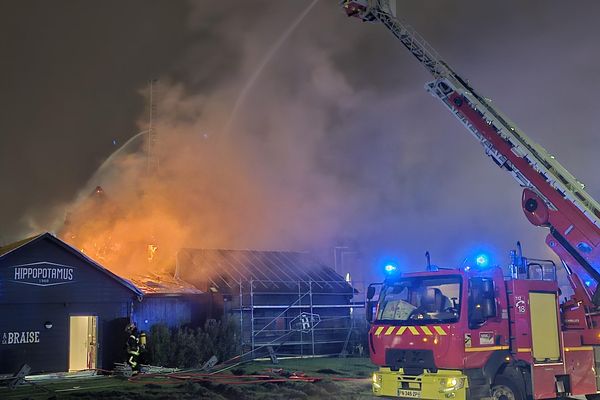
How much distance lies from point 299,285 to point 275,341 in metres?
2.74

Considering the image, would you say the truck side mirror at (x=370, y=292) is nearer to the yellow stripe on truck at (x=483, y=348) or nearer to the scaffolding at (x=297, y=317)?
the yellow stripe on truck at (x=483, y=348)

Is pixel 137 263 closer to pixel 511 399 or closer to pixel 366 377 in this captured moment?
pixel 366 377

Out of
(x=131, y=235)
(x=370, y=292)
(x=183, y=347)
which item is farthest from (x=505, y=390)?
(x=131, y=235)

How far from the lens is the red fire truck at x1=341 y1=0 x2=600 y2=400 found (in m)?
10.5

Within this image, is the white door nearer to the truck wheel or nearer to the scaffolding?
the scaffolding

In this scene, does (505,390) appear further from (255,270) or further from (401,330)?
(255,270)

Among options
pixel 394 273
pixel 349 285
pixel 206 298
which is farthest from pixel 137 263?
pixel 394 273

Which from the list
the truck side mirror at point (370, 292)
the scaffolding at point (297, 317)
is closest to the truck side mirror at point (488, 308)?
the truck side mirror at point (370, 292)

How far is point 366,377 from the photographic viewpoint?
60.7 feet

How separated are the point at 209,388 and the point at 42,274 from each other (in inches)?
348

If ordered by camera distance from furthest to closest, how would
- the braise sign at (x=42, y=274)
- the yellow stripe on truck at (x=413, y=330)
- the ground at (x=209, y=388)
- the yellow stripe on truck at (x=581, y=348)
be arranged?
the braise sign at (x=42, y=274)
the ground at (x=209, y=388)
the yellow stripe on truck at (x=581, y=348)
the yellow stripe on truck at (x=413, y=330)

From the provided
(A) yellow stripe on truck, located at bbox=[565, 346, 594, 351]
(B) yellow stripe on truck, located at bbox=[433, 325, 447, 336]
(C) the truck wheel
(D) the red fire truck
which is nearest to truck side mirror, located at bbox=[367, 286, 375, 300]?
(D) the red fire truck

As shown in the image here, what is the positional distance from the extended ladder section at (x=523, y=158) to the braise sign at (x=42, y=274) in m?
13.7

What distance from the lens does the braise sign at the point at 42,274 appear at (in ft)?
68.2
